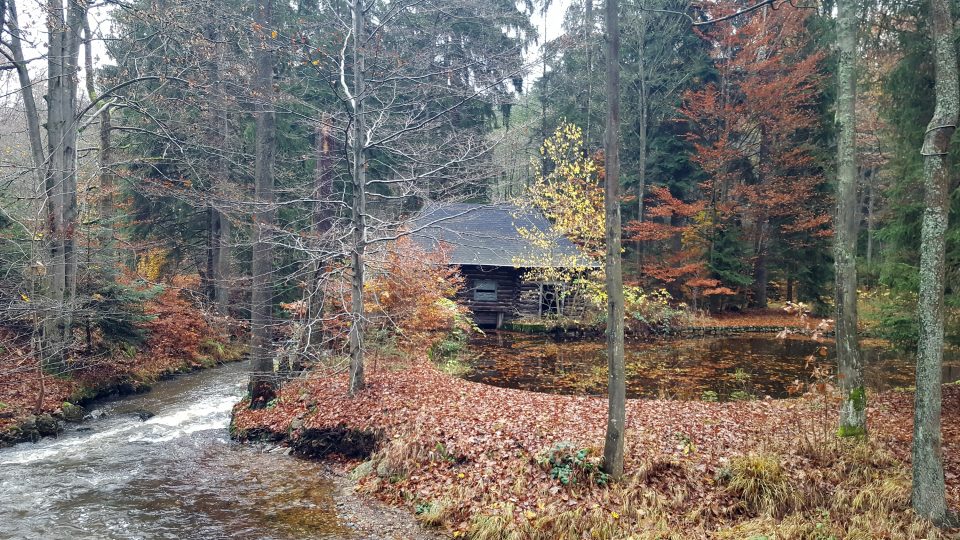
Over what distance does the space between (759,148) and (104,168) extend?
2689 centimetres

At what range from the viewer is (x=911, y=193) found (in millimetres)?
9203

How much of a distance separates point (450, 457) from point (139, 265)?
21.0 meters

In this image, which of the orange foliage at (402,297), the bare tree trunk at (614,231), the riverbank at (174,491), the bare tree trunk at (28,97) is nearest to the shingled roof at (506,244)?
the orange foliage at (402,297)

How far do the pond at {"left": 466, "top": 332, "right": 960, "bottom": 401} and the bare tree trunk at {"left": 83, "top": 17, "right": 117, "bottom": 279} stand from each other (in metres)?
9.84

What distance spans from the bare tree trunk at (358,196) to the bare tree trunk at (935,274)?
8093 mm

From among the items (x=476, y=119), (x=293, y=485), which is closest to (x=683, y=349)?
(x=293, y=485)

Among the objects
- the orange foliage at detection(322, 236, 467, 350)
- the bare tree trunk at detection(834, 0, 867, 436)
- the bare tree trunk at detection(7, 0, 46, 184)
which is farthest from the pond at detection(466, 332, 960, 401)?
the bare tree trunk at detection(7, 0, 46, 184)

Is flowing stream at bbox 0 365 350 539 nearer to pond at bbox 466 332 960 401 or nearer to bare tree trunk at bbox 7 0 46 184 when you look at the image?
bare tree trunk at bbox 7 0 46 184

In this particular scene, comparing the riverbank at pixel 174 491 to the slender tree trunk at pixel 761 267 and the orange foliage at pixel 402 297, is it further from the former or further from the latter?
the slender tree trunk at pixel 761 267

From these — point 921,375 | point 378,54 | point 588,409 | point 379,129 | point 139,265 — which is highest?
point 378,54

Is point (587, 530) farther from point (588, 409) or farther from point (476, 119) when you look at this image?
point (476, 119)

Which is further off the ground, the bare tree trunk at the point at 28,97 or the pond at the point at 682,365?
the bare tree trunk at the point at 28,97

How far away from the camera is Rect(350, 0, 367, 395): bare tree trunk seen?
33.5 ft

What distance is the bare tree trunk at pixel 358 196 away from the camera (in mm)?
10203
